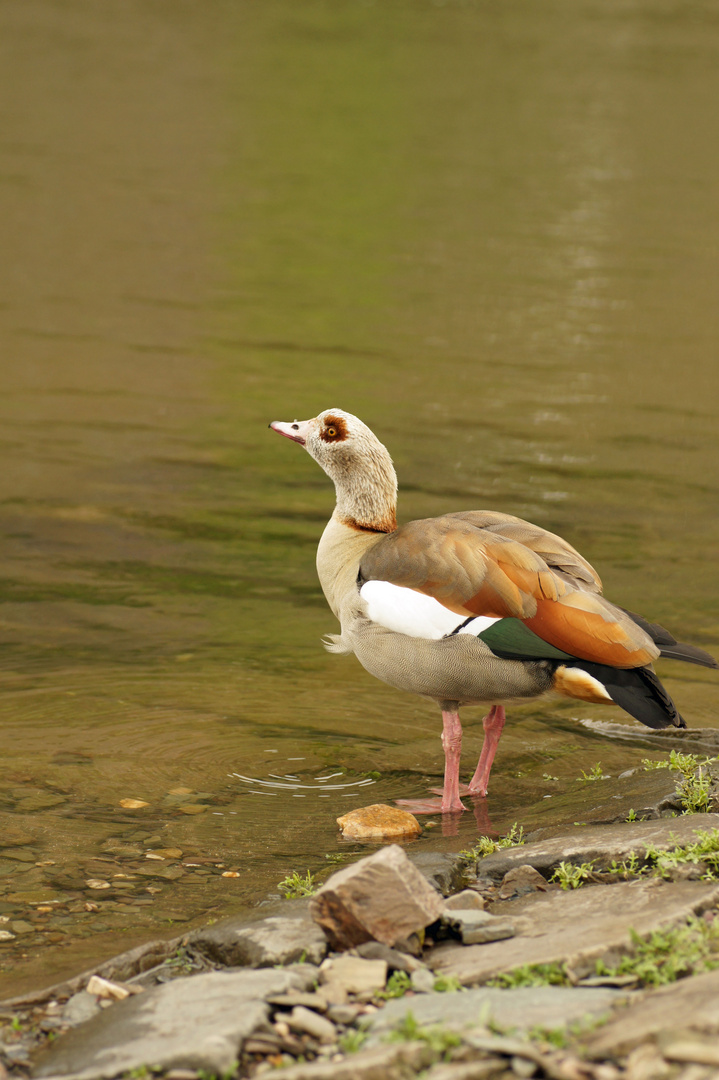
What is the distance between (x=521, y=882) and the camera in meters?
4.94

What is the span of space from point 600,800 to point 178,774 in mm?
2095

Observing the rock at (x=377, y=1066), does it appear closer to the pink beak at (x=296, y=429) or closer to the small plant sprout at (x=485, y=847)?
the small plant sprout at (x=485, y=847)

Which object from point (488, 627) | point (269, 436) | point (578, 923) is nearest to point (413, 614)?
point (488, 627)

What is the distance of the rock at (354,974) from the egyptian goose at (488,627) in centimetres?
200

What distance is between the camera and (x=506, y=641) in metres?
5.78

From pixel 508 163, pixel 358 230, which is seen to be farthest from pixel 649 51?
pixel 358 230

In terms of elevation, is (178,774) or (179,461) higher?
(179,461)

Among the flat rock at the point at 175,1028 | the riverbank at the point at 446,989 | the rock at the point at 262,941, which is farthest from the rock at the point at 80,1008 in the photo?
the rock at the point at 262,941

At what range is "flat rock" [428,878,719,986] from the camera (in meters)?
3.98

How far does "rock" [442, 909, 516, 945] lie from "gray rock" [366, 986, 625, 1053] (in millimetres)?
467

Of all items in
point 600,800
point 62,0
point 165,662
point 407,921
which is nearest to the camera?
point 407,921

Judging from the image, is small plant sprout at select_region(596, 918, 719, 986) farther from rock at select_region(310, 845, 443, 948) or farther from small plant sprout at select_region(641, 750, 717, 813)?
small plant sprout at select_region(641, 750, 717, 813)

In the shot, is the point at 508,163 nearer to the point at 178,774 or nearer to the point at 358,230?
the point at 358,230

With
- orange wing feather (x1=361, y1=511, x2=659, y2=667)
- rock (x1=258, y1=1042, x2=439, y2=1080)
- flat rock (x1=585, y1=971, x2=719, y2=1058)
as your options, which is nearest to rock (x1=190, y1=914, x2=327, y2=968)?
rock (x1=258, y1=1042, x2=439, y2=1080)
